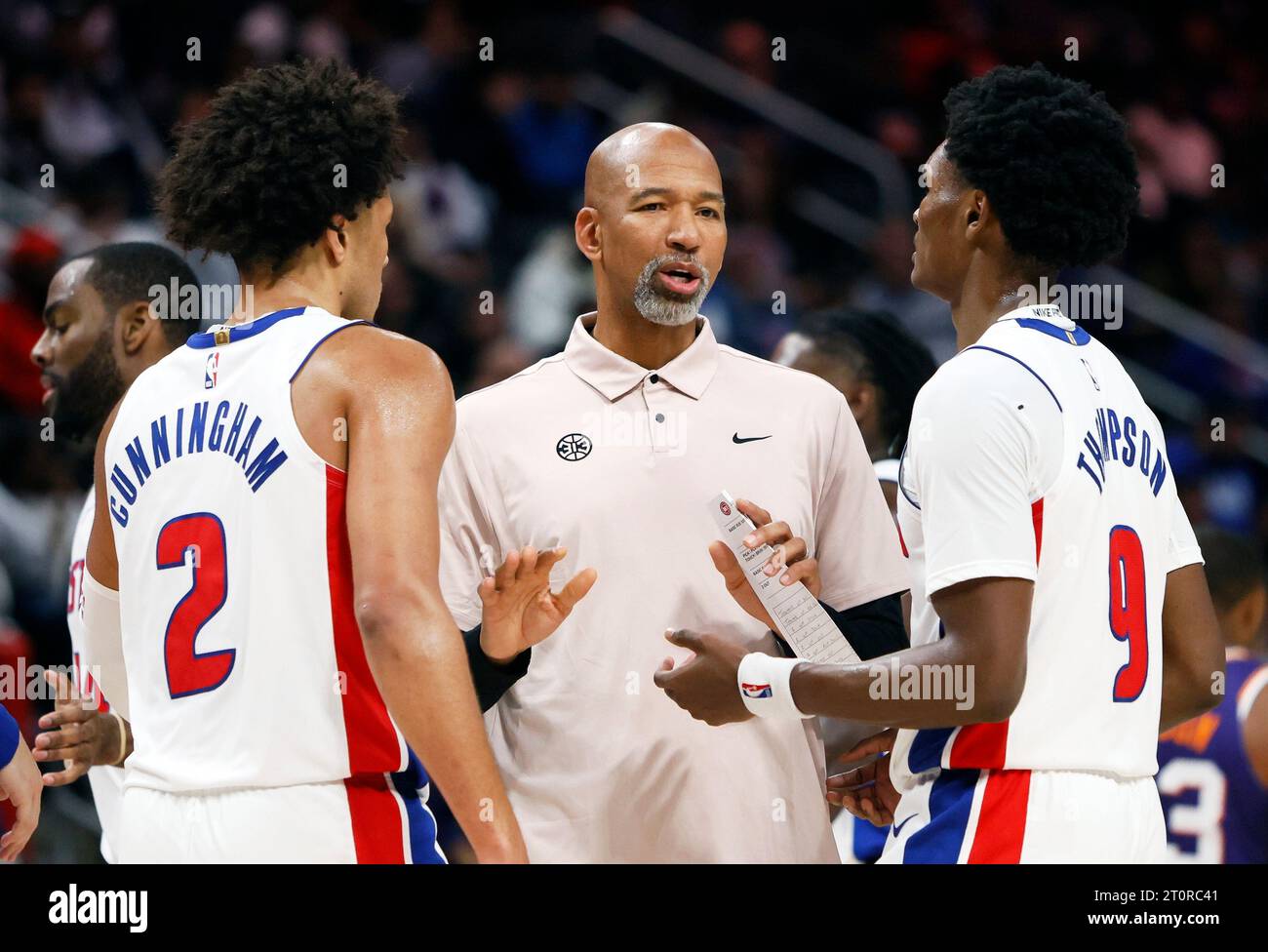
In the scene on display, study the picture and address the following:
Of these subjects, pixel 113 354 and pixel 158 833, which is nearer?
pixel 158 833

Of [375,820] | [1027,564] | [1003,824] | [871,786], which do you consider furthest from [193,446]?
[871,786]

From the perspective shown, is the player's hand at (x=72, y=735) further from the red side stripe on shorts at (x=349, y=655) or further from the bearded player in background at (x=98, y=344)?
the red side stripe on shorts at (x=349, y=655)

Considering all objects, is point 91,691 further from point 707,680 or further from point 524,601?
point 707,680

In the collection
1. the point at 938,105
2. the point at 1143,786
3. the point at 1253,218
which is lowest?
the point at 1143,786

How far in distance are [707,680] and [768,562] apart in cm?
27

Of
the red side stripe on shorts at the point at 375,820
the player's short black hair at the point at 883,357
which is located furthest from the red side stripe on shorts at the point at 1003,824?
the player's short black hair at the point at 883,357

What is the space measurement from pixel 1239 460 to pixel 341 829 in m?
7.22

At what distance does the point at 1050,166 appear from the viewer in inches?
123

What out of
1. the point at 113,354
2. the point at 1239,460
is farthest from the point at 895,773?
the point at 1239,460

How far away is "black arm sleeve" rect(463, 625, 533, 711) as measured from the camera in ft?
11.3

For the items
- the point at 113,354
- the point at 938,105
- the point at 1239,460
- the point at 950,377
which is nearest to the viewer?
the point at 950,377

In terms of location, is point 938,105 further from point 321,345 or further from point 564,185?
point 321,345

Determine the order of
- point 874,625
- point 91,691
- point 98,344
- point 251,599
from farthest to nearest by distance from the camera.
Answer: point 98,344, point 91,691, point 874,625, point 251,599

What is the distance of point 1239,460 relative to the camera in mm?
8812
